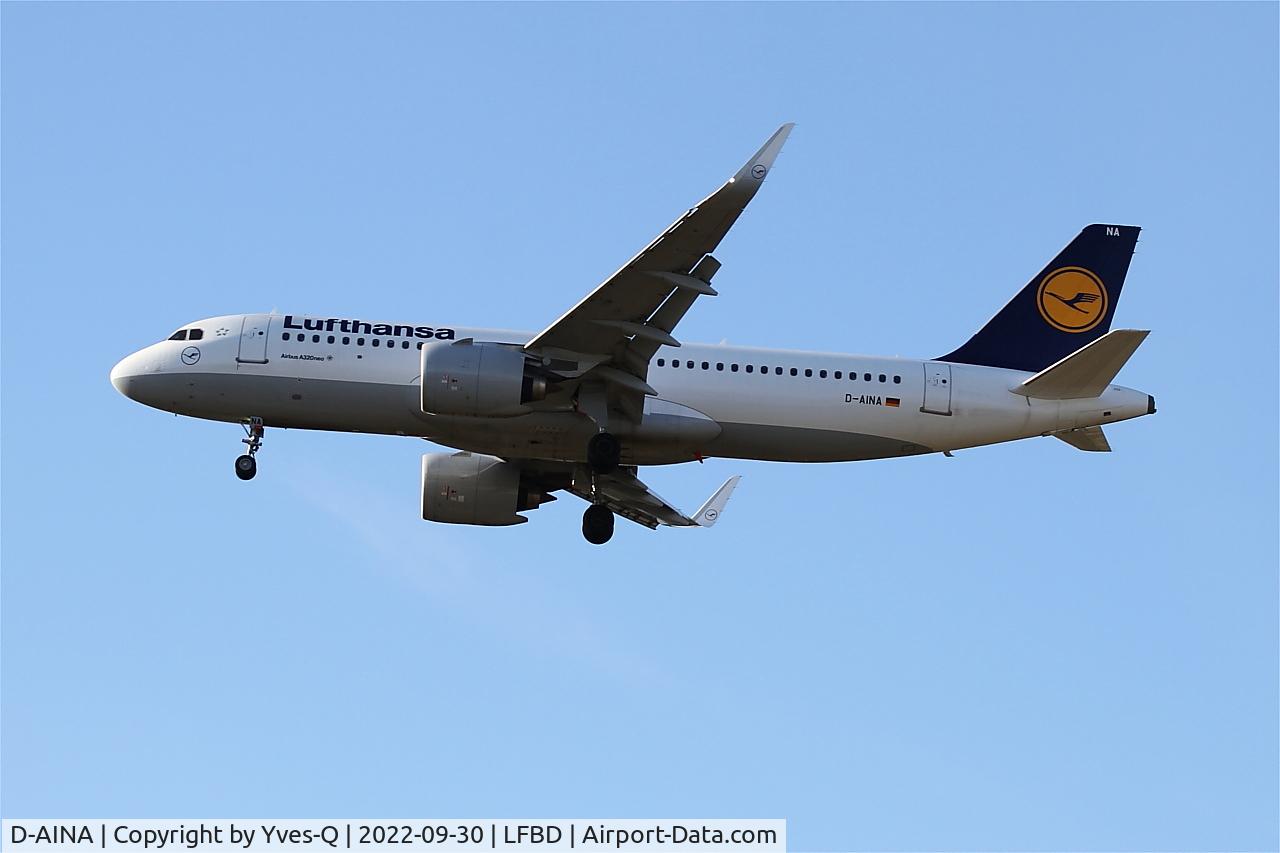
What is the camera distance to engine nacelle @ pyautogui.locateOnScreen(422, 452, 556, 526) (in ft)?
151

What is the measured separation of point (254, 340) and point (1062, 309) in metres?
20.2

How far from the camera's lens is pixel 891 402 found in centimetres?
4188

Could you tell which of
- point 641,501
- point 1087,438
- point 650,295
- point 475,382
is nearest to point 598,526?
point 641,501

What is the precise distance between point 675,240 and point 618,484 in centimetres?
1036

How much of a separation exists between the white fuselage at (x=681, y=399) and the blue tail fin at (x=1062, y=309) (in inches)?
51.5

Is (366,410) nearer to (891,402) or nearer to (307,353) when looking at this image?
(307,353)

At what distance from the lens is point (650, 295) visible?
→ 38062 mm

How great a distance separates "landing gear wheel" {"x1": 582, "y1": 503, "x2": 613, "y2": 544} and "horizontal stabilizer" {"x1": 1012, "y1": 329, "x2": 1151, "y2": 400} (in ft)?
36.1

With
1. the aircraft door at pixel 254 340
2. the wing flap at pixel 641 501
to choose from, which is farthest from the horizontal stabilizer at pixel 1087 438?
the aircraft door at pixel 254 340

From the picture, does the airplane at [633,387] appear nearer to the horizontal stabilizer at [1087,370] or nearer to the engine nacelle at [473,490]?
the horizontal stabilizer at [1087,370]

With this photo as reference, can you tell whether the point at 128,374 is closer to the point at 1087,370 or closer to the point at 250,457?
the point at 250,457

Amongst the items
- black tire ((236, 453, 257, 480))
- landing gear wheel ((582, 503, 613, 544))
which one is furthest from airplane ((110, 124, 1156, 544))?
landing gear wheel ((582, 503, 613, 544))

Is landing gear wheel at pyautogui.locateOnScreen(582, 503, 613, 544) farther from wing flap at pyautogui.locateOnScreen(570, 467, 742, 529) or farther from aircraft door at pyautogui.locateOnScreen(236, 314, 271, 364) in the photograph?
aircraft door at pyautogui.locateOnScreen(236, 314, 271, 364)

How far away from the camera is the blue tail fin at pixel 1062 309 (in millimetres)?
43594
